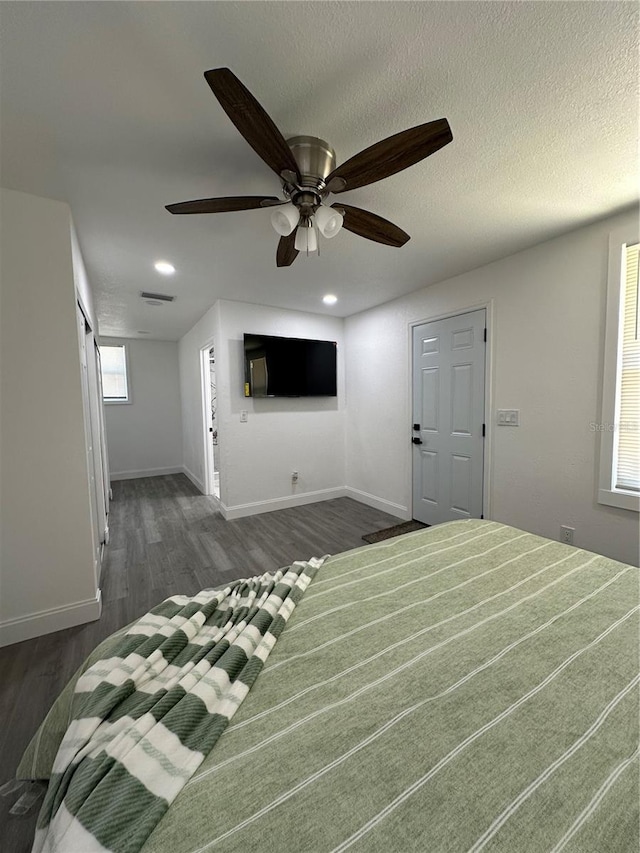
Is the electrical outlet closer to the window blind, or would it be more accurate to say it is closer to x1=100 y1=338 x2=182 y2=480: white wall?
the window blind

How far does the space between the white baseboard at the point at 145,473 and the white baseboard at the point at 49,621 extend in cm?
413

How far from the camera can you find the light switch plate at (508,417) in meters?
2.70

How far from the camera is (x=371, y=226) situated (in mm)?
1721

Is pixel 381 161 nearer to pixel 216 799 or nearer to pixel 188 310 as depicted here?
pixel 216 799

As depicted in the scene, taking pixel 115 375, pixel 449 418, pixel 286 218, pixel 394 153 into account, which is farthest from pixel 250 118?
pixel 115 375

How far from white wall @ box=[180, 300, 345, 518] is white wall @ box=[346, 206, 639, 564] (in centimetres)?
172

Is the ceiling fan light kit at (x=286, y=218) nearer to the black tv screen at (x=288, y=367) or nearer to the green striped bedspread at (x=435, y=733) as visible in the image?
the green striped bedspread at (x=435, y=733)

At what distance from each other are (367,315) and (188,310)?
2171 mm

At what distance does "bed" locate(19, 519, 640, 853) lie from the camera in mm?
561

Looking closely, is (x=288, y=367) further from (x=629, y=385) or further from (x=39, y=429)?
(x=629, y=385)

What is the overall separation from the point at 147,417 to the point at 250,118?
5.70m

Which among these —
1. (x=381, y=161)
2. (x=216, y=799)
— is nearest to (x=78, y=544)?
(x=216, y=799)

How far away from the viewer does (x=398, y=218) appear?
6.84ft

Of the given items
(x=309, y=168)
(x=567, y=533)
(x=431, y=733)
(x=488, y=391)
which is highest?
(x=309, y=168)
